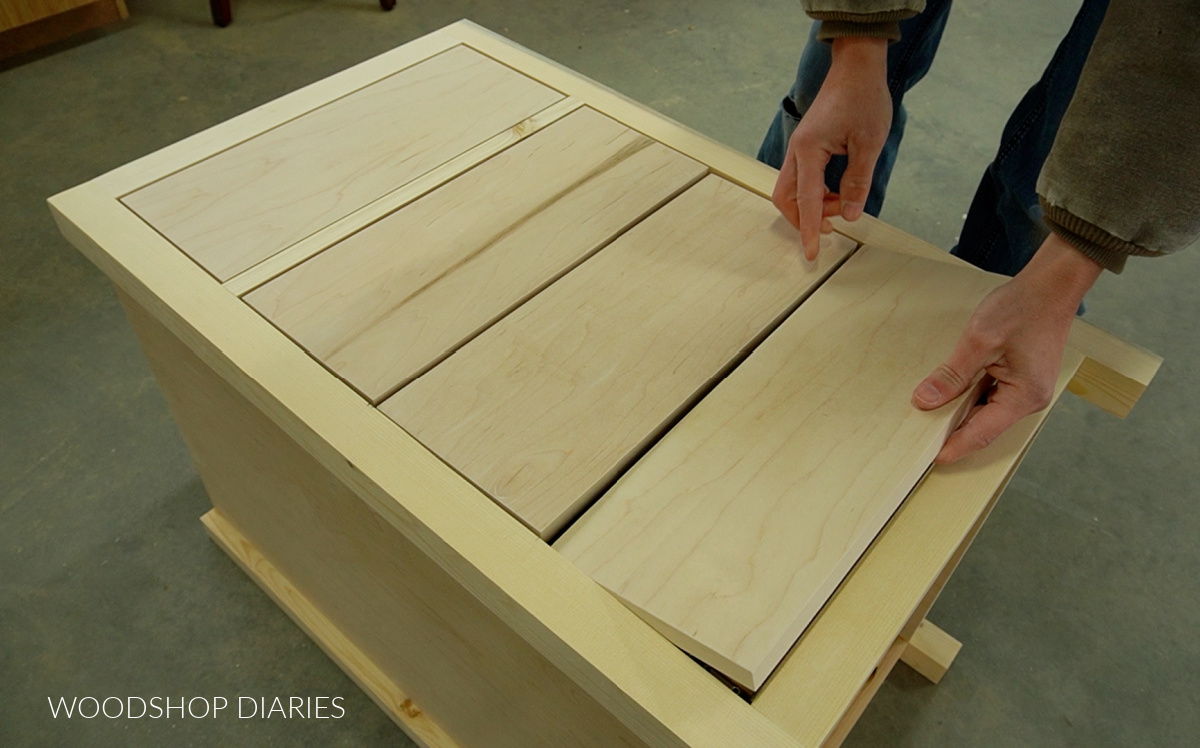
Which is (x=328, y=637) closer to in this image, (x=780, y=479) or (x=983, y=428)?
(x=780, y=479)

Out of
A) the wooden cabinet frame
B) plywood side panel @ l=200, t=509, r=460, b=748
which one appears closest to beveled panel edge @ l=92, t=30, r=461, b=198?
the wooden cabinet frame

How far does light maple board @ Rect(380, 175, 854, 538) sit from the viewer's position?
1.91 ft

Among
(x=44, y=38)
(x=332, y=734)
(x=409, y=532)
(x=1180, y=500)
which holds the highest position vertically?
(x=409, y=532)

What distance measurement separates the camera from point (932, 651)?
3.38 ft

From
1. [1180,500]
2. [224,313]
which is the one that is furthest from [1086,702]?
[224,313]

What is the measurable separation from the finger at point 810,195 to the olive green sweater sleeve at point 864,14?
110 millimetres

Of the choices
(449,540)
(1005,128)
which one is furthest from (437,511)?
(1005,128)

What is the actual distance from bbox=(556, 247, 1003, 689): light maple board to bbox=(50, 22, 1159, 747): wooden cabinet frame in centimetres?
2

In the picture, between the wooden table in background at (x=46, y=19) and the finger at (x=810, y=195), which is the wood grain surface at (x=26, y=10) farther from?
the finger at (x=810, y=195)

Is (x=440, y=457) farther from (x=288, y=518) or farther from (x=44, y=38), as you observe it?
(x=44, y=38)

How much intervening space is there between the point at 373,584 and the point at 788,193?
1.70 feet

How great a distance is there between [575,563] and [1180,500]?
1116mm

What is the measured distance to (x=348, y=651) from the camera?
3.24ft

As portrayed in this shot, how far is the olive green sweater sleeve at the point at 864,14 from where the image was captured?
72 cm
